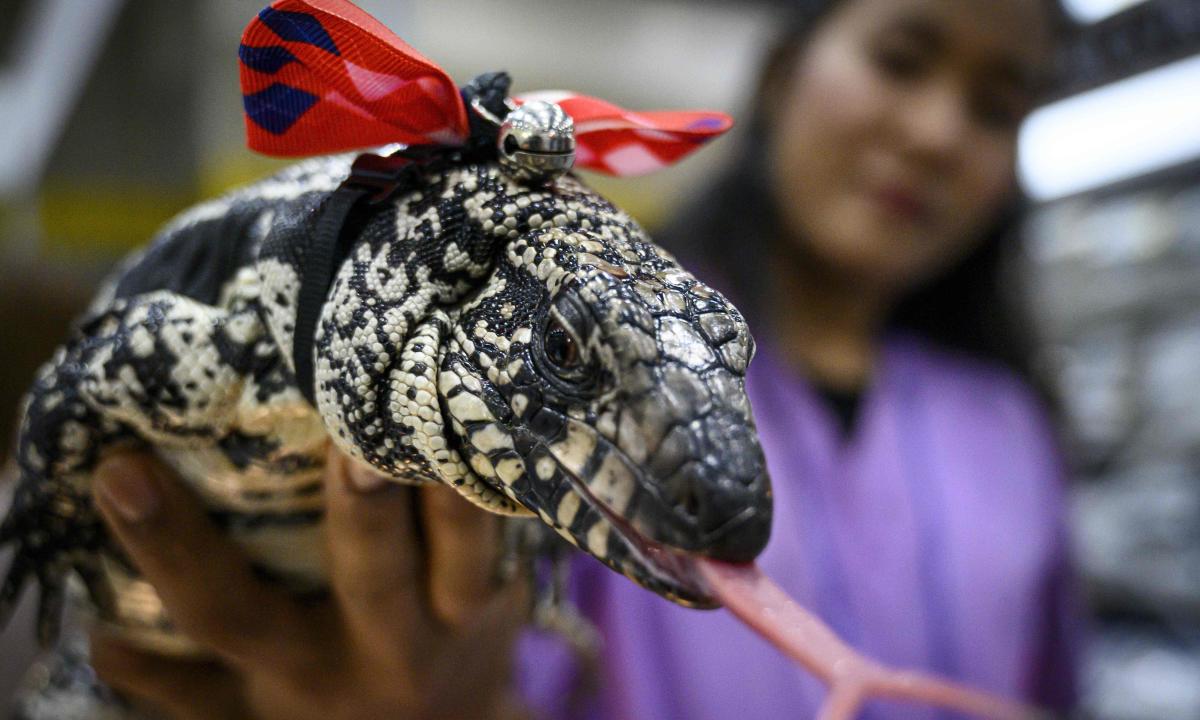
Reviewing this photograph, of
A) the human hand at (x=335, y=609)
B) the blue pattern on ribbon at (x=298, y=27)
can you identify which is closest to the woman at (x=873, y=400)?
the human hand at (x=335, y=609)

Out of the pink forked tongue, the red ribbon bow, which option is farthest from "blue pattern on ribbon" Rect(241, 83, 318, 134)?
the pink forked tongue

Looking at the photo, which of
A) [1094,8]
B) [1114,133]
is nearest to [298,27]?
[1094,8]

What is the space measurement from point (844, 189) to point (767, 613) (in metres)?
1.22

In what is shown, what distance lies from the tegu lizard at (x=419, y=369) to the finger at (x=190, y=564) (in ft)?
0.10

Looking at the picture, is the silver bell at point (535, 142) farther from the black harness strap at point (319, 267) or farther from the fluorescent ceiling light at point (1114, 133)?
the fluorescent ceiling light at point (1114, 133)

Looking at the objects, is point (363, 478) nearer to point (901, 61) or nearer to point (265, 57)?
point (265, 57)

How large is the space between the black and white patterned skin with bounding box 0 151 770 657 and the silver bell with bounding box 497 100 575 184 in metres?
0.02

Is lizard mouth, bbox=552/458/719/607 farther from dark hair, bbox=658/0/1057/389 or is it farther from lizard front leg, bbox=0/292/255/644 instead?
dark hair, bbox=658/0/1057/389

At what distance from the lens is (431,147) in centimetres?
59

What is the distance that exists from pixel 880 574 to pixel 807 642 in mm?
1158

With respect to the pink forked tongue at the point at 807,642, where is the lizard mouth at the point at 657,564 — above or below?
above

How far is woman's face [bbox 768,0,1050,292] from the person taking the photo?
1415 millimetres

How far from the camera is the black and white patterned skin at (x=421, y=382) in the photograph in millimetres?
444

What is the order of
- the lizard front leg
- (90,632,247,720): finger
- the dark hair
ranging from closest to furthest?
the lizard front leg, (90,632,247,720): finger, the dark hair
